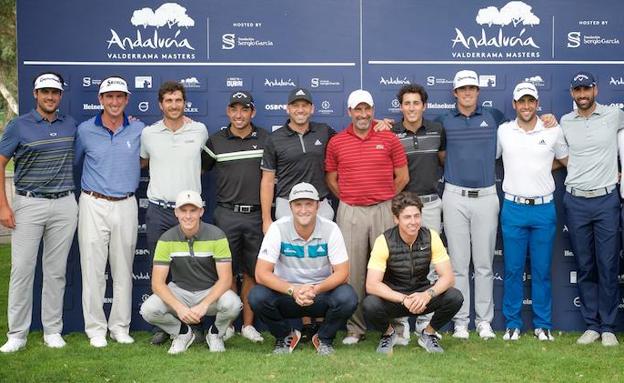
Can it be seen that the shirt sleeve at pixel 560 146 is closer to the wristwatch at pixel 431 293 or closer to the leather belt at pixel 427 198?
the leather belt at pixel 427 198

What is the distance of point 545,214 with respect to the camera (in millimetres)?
6758

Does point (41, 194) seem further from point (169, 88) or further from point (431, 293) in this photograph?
point (431, 293)

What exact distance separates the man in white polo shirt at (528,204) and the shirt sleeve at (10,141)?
3.58m

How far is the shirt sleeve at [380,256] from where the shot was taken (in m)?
6.22

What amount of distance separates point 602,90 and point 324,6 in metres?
2.34

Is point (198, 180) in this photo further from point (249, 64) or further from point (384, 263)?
point (384, 263)

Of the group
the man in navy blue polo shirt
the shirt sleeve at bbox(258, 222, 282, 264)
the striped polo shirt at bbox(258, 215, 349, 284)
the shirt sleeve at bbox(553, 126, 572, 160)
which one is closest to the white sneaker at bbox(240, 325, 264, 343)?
the striped polo shirt at bbox(258, 215, 349, 284)

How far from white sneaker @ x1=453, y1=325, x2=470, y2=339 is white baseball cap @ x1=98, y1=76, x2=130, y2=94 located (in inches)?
122

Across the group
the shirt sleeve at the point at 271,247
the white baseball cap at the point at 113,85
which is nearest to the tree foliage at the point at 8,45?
the white baseball cap at the point at 113,85

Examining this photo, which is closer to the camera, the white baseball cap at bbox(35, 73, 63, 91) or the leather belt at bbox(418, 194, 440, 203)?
the white baseball cap at bbox(35, 73, 63, 91)

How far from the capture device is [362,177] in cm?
660

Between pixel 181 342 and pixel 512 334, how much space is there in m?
2.51

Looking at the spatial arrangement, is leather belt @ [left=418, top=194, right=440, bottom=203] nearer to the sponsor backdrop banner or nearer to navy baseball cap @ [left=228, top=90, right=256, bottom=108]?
the sponsor backdrop banner

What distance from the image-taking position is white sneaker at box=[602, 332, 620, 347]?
663 cm
